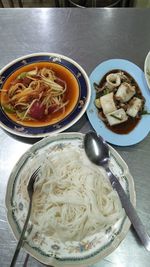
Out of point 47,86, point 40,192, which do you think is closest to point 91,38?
point 47,86

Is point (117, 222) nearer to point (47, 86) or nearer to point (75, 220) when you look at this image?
point (75, 220)

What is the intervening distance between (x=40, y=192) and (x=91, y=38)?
2.67 feet

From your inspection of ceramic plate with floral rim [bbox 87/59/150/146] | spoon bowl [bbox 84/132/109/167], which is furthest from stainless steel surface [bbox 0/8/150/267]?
spoon bowl [bbox 84/132/109/167]

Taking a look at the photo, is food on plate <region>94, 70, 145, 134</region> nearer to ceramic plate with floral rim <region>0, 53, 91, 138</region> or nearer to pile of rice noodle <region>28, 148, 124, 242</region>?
ceramic plate with floral rim <region>0, 53, 91, 138</region>

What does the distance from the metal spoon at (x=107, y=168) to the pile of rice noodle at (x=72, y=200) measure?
0.7 inches

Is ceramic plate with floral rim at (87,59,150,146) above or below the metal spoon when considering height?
above

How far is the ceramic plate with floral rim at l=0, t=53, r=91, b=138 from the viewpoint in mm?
1096

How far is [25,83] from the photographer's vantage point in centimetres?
120

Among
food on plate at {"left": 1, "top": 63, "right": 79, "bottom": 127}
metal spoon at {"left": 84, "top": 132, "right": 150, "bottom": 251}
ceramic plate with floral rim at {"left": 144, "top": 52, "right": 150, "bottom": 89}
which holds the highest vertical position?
ceramic plate with floral rim at {"left": 144, "top": 52, "right": 150, "bottom": 89}

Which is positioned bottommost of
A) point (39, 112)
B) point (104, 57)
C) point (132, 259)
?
point (132, 259)

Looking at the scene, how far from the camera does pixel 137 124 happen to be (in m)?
1.12

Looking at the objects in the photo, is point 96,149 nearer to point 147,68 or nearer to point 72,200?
point 72,200

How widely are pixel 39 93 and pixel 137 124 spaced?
1.30 ft

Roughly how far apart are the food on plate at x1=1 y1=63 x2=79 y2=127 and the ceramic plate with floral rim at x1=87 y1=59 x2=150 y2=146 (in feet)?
0.30
